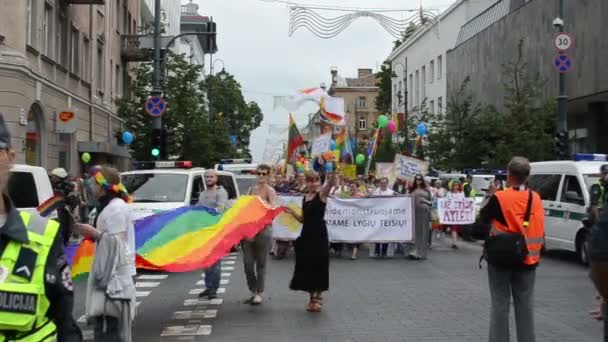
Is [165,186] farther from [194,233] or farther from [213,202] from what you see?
[194,233]

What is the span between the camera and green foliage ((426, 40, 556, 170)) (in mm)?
30516

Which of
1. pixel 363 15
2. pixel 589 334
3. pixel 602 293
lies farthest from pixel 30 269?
pixel 363 15

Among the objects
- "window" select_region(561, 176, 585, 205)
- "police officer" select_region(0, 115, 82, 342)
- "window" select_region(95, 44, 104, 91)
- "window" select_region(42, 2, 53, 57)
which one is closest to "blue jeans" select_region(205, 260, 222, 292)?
"window" select_region(561, 176, 585, 205)

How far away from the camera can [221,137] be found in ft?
117

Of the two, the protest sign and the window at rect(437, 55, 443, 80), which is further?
the window at rect(437, 55, 443, 80)

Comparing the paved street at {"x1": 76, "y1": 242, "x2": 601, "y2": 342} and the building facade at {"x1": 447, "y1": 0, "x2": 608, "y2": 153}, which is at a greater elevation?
the building facade at {"x1": 447, "y1": 0, "x2": 608, "y2": 153}

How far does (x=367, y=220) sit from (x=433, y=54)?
1698 inches

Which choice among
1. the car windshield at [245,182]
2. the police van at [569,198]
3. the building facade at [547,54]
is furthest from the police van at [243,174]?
the building facade at [547,54]

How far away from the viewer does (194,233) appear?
34.4 feet

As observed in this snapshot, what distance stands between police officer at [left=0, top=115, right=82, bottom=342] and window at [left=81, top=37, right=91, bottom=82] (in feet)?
103

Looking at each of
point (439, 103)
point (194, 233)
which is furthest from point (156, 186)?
point (439, 103)

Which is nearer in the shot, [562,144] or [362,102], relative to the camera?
[562,144]

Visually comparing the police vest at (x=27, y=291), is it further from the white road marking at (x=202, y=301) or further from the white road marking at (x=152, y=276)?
the white road marking at (x=152, y=276)

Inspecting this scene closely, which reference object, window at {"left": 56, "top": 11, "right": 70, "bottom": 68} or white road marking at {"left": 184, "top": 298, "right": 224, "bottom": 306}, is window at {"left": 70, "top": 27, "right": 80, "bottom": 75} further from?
white road marking at {"left": 184, "top": 298, "right": 224, "bottom": 306}
